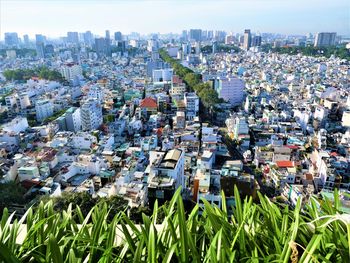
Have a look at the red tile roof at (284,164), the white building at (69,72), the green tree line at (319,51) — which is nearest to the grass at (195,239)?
the red tile roof at (284,164)

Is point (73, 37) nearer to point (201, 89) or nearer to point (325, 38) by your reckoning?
point (325, 38)

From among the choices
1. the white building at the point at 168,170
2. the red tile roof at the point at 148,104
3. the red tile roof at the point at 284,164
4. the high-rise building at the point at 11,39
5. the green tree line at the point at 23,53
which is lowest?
the red tile roof at the point at 284,164

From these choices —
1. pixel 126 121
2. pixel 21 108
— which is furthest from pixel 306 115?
pixel 21 108

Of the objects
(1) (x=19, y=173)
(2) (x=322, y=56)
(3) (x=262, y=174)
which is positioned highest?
(2) (x=322, y=56)

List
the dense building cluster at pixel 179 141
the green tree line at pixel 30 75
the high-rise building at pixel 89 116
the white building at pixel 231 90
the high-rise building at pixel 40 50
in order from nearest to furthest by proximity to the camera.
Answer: the dense building cluster at pixel 179 141, the high-rise building at pixel 89 116, the white building at pixel 231 90, the green tree line at pixel 30 75, the high-rise building at pixel 40 50

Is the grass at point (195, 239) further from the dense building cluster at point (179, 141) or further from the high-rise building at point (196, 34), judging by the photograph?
the high-rise building at point (196, 34)

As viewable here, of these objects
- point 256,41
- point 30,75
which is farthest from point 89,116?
point 256,41

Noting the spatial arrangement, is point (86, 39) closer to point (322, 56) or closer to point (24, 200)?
point (322, 56)
